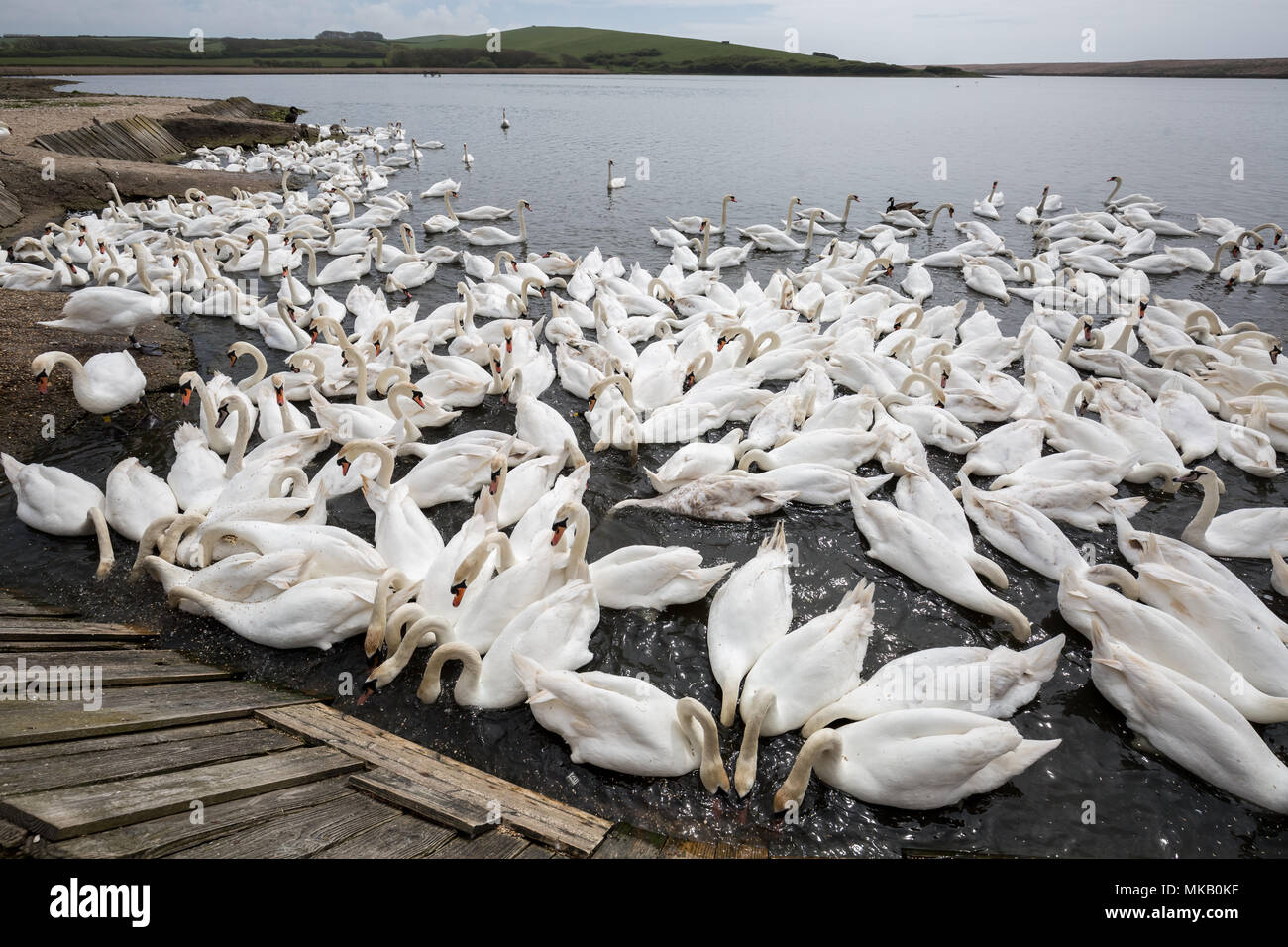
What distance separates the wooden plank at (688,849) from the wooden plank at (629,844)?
0.13 ft

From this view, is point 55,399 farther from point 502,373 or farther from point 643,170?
point 643,170

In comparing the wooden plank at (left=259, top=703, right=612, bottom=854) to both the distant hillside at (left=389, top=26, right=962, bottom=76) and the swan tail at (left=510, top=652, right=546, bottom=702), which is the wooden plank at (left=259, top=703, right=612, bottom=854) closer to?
the swan tail at (left=510, top=652, right=546, bottom=702)

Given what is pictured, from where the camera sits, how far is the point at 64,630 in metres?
5.17

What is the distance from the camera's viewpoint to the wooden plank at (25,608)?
5.51m

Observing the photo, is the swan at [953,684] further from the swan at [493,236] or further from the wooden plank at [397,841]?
the swan at [493,236]

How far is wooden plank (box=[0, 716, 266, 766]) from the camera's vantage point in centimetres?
338

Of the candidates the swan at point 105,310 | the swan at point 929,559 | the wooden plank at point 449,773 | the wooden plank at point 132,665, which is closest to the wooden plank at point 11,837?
the wooden plank at point 449,773

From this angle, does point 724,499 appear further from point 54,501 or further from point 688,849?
point 54,501

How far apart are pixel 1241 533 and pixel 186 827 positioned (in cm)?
910

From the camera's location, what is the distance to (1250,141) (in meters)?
42.5

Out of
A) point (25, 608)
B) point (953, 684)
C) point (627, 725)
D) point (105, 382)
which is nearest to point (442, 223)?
point (105, 382)

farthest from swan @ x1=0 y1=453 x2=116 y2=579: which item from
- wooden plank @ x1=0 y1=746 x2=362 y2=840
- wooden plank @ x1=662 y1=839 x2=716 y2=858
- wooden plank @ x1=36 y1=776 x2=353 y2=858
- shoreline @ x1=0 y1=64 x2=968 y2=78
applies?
shoreline @ x1=0 y1=64 x2=968 y2=78
